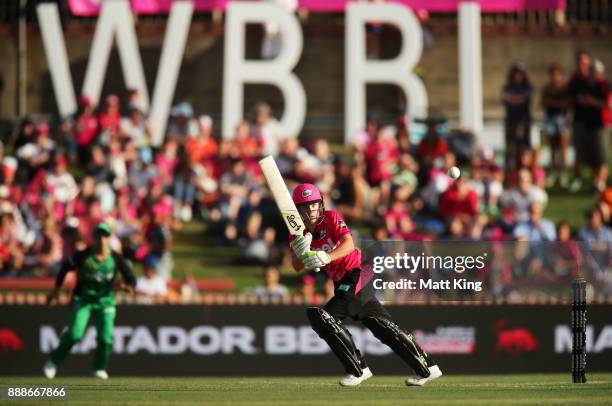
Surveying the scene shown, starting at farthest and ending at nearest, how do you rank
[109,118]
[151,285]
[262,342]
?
[109,118] < [151,285] < [262,342]

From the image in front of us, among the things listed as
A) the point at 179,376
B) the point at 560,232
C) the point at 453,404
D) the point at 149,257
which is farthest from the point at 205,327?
the point at 453,404

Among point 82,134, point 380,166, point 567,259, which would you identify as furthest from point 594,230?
point 82,134

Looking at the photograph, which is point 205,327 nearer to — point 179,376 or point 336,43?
point 179,376

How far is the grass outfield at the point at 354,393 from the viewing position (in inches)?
460

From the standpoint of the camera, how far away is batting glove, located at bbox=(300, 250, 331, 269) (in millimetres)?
11867

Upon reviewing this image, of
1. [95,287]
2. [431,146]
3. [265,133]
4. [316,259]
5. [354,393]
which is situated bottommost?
[354,393]

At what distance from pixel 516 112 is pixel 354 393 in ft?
38.5

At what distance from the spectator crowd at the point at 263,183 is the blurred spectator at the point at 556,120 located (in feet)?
0.07

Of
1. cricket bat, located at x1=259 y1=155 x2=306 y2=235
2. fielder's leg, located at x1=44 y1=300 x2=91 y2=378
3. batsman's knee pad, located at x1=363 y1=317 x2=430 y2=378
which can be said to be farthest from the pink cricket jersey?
fielder's leg, located at x1=44 y1=300 x2=91 y2=378

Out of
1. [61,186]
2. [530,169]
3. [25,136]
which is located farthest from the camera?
[25,136]

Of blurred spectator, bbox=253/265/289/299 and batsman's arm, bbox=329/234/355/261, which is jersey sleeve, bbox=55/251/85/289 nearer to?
blurred spectator, bbox=253/265/289/299

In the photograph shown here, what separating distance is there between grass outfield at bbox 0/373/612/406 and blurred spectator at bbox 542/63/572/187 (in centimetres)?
887

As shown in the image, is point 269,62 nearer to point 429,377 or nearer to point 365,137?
point 365,137

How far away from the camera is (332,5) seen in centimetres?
2652
